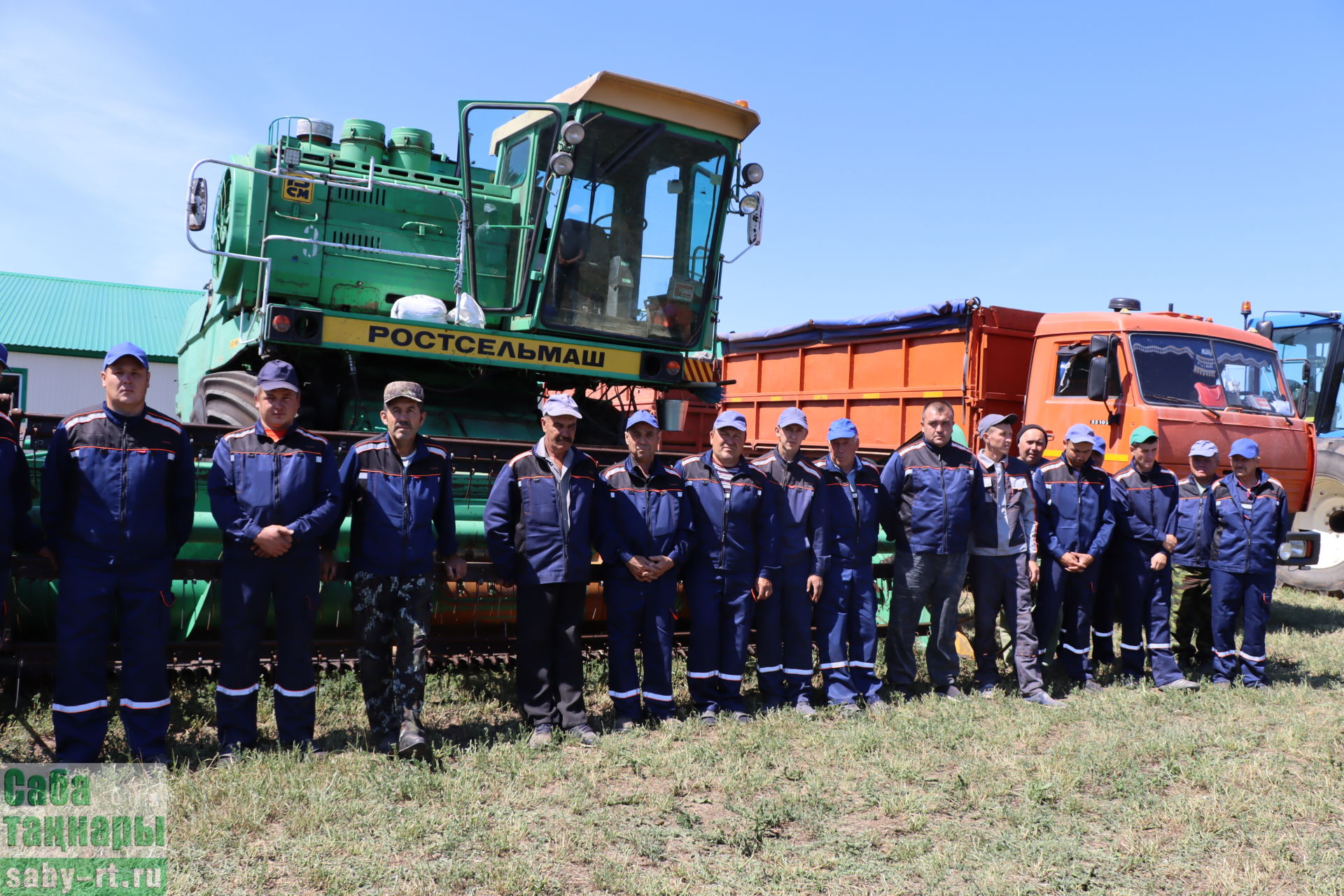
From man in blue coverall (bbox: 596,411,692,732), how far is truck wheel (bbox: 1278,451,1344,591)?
27.3ft

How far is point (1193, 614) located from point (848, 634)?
128 inches

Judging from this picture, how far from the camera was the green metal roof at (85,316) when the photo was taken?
1052 inches

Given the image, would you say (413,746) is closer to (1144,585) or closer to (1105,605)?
(1105,605)

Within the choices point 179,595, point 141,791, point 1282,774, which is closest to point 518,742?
point 141,791

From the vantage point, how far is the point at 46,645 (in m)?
5.14

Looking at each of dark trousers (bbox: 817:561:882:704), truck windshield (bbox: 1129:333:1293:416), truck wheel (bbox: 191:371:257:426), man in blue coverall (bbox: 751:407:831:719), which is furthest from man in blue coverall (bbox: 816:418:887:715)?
truck wheel (bbox: 191:371:257:426)

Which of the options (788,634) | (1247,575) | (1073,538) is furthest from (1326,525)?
(788,634)

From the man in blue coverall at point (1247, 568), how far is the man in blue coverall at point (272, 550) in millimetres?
5797

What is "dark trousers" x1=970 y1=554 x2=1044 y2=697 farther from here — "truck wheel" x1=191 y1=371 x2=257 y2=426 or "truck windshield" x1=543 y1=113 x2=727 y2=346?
"truck wheel" x1=191 y1=371 x2=257 y2=426

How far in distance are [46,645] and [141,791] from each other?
1.55 m

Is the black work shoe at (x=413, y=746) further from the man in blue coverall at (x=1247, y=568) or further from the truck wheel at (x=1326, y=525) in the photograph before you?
the truck wheel at (x=1326, y=525)

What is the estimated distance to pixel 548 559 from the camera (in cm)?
517

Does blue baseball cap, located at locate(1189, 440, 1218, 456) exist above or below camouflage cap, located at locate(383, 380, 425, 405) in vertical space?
above

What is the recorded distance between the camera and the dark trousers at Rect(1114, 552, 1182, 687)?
6.83 metres
